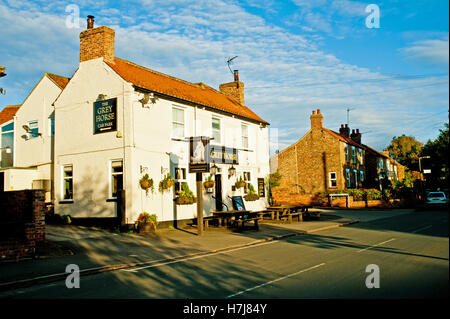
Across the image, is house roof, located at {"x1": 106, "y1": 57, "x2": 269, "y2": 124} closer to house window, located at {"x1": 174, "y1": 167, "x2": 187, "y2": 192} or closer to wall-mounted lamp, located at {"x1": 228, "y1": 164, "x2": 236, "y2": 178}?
wall-mounted lamp, located at {"x1": 228, "y1": 164, "x2": 236, "y2": 178}

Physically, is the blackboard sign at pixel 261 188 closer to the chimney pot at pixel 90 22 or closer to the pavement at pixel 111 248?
the pavement at pixel 111 248

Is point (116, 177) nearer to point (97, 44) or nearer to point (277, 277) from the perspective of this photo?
point (97, 44)

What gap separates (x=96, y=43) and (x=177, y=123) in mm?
5586

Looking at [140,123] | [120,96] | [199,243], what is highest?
[120,96]

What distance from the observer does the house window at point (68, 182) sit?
19.3 meters

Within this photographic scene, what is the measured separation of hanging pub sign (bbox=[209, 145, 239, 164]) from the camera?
21405 millimetres

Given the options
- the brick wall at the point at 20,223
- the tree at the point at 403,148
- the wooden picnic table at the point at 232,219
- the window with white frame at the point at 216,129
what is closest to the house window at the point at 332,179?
the window with white frame at the point at 216,129

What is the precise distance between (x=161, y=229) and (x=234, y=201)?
19.6 ft

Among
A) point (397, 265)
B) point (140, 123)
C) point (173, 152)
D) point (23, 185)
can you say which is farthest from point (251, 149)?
point (397, 265)

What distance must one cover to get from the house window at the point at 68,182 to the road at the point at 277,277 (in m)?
10.7

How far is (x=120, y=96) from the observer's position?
1759cm

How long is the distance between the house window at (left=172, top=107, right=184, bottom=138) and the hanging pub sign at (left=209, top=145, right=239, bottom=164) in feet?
7.36

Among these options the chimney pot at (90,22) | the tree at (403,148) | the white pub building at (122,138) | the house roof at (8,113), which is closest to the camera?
the white pub building at (122,138)
